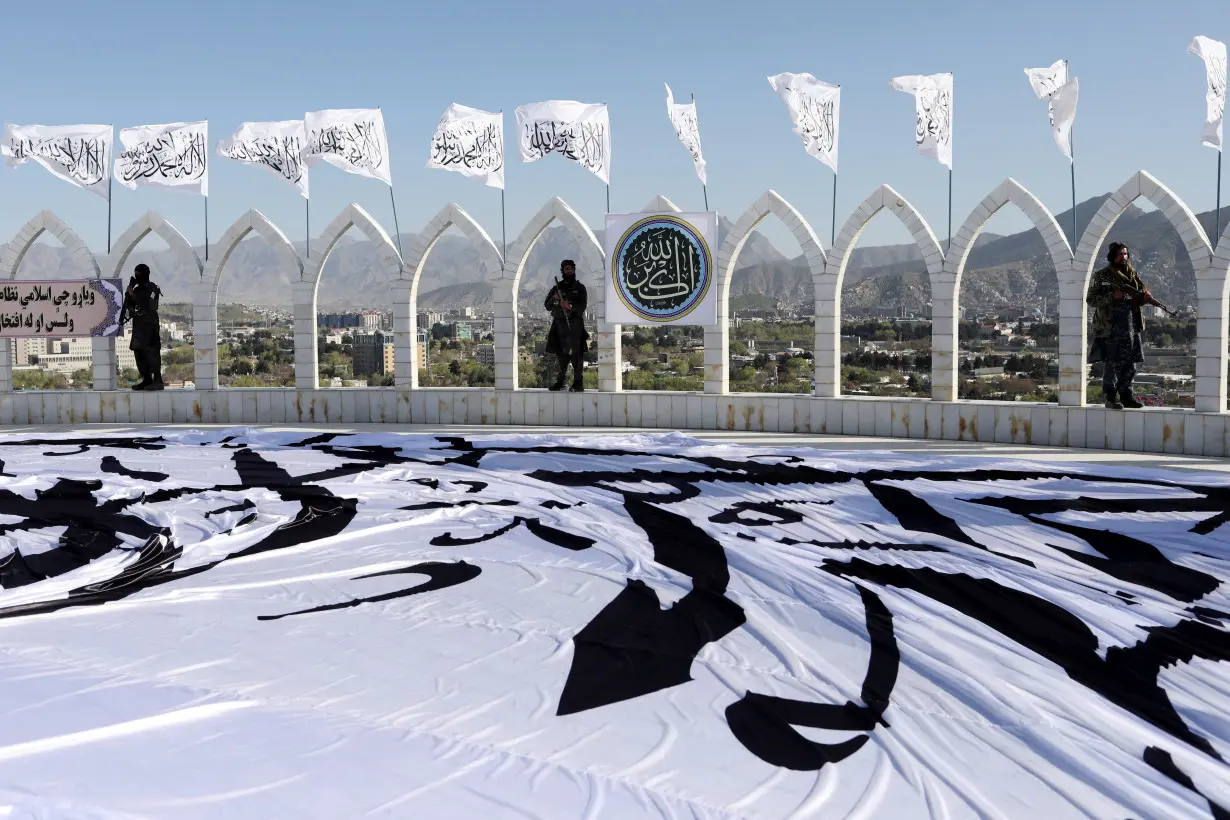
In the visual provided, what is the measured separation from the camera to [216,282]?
12.4 m

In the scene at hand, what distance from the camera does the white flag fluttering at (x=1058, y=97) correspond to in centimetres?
998

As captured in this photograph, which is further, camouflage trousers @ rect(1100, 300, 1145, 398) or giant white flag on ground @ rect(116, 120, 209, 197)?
giant white flag on ground @ rect(116, 120, 209, 197)

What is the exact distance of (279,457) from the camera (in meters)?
8.12

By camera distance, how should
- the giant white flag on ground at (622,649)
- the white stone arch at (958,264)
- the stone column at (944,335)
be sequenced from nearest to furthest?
the giant white flag on ground at (622,649), the white stone arch at (958,264), the stone column at (944,335)

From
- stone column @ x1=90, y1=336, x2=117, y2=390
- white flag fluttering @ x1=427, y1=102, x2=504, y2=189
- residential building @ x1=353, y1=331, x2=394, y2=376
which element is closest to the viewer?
white flag fluttering @ x1=427, y1=102, x2=504, y2=189

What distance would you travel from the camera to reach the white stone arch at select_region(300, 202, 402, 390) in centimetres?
1188

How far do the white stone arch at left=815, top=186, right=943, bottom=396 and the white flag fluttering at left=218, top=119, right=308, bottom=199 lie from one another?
6.13 metres

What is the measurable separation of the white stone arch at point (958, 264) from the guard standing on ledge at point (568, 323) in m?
3.75

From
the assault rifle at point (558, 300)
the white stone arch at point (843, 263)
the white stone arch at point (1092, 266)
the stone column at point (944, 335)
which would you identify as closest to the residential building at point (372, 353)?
the assault rifle at point (558, 300)

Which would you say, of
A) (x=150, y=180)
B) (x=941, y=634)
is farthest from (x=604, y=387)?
(x=941, y=634)

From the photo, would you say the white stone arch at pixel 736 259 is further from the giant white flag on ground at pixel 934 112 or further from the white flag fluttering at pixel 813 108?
the giant white flag on ground at pixel 934 112

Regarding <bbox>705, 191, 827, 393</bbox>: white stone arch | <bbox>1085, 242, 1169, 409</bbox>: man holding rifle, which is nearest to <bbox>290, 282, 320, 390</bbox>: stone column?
<bbox>705, 191, 827, 393</bbox>: white stone arch

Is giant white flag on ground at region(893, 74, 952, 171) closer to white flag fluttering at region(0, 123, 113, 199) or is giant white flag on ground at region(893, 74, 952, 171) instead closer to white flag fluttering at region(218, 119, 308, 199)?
white flag fluttering at region(218, 119, 308, 199)

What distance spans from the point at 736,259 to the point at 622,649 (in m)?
7.82
